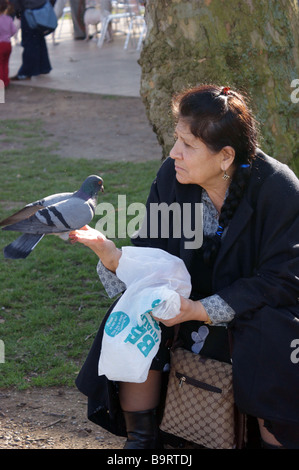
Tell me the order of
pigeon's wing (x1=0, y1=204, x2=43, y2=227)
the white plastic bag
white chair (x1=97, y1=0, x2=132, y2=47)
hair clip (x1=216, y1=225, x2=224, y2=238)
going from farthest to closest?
1. white chair (x1=97, y1=0, x2=132, y2=47)
2. pigeon's wing (x1=0, y1=204, x2=43, y2=227)
3. hair clip (x1=216, y1=225, x2=224, y2=238)
4. the white plastic bag

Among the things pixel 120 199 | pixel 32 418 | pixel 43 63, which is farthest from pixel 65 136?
pixel 32 418

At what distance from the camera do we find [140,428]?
2.98m

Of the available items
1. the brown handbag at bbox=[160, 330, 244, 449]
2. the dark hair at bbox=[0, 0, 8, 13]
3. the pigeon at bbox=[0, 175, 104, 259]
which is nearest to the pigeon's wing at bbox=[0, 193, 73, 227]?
the pigeon at bbox=[0, 175, 104, 259]

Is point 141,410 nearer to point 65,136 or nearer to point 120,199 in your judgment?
point 120,199

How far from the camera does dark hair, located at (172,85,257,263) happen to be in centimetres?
289

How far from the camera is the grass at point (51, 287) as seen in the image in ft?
13.5

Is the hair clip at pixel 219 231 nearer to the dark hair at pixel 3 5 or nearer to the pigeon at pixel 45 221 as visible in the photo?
the pigeon at pixel 45 221

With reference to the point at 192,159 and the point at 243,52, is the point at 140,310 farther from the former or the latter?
the point at 243,52

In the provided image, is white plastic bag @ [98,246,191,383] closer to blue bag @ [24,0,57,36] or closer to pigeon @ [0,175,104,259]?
pigeon @ [0,175,104,259]

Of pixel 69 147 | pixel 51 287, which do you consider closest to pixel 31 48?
pixel 69 147

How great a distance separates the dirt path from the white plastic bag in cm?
69

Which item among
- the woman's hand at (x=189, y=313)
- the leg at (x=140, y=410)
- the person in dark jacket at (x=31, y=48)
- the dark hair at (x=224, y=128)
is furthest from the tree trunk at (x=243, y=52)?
the person in dark jacket at (x=31, y=48)

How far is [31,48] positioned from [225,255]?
11019 mm
